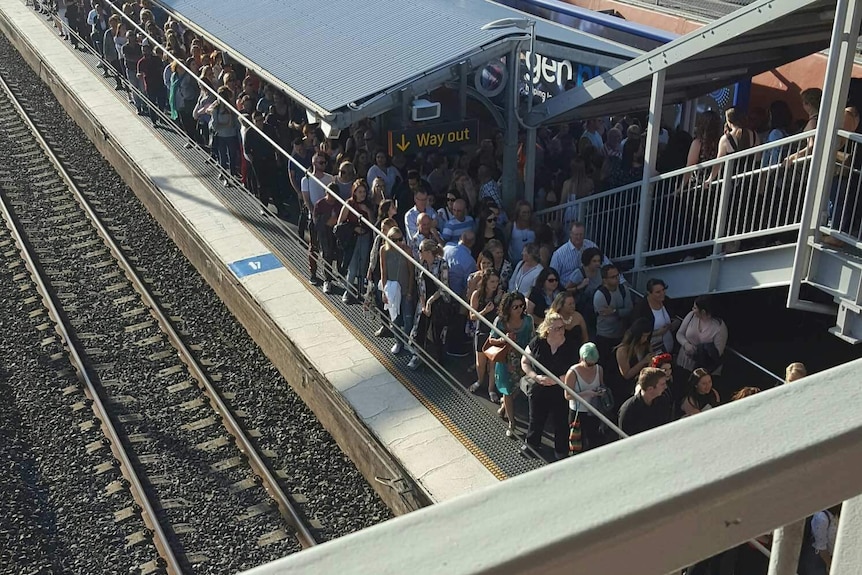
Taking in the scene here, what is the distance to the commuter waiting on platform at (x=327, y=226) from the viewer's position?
1014 centimetres

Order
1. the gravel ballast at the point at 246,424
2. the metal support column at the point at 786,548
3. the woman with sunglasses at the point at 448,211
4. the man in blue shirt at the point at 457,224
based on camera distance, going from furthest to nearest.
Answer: the woman with sunglasses at the point at 448,211, the man in blue shirt at the point at 457,224, the gravel ballast at the point at 246,424, the metal support column at the point at 786,548

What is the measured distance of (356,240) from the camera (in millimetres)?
9930

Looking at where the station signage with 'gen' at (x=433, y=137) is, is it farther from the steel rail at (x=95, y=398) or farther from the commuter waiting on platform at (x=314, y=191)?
the steel rail at (x=95, y=398)

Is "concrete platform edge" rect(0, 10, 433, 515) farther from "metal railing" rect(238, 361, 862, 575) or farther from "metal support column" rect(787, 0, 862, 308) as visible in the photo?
"metal railing" rect(238, 361, 862, 575)

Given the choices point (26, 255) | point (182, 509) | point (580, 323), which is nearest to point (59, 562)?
point (182, 509)

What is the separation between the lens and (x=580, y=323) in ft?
24.3

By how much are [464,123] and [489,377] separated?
10.6ft

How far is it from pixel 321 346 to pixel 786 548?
878 cm

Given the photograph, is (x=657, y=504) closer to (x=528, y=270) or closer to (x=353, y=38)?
(x=528, y=270)

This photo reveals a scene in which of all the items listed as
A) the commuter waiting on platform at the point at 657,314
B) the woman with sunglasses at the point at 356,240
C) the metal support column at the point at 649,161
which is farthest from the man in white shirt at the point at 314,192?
the commuter waiting on platform at the point at 657,314

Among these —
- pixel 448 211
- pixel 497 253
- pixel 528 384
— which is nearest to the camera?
pixel 528 384

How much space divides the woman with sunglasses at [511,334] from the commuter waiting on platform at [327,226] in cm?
291

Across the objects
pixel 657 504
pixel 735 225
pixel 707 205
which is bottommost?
pixel 735 225

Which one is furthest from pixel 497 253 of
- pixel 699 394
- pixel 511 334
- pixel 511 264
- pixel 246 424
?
pixel 246 424
